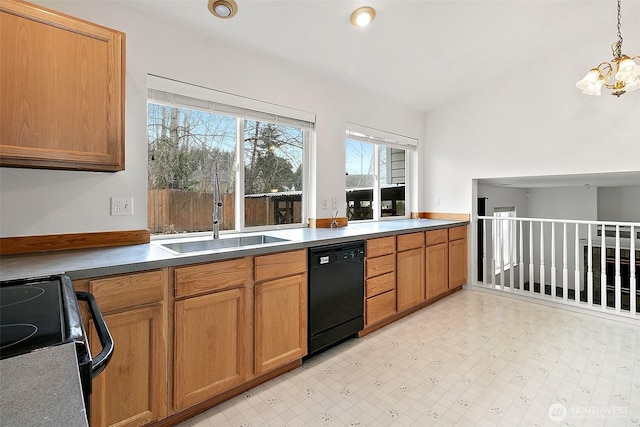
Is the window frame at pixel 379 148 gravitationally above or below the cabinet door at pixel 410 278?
above

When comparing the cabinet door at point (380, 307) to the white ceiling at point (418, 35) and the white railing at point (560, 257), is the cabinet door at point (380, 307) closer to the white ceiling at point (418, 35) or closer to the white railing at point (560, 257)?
the white railing at point (560, 257)

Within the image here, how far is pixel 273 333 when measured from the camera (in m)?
1.99

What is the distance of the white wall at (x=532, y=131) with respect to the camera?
2957mm

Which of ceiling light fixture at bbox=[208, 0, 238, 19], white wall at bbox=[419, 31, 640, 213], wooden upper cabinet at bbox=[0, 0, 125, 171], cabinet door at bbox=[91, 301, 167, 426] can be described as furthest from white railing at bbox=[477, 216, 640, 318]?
wooden upper cabinet at bbox=[0, 0, 125, 171]

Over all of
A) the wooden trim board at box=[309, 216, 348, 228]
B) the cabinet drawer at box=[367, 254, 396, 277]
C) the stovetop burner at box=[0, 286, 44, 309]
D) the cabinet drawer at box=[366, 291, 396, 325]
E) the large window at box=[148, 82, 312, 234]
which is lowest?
the cabinet drawer at box=[366, 291, 396, 325]

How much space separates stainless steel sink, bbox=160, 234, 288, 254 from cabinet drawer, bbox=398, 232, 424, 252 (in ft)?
3.98

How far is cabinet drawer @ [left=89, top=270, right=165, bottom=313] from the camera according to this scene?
1.37 metres

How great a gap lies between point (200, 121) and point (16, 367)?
2125mm

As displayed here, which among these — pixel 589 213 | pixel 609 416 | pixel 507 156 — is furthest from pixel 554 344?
pixel 589 213

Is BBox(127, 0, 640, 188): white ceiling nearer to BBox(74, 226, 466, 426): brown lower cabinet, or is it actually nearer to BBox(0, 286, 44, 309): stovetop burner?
BBox(74, 226, 466, 426): brown lower cabinet

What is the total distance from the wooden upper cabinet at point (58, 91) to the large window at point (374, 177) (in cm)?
231

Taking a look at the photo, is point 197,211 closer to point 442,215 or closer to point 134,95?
point 134,95

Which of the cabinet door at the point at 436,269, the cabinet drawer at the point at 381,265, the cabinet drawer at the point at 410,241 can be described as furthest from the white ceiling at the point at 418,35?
the cabinet drawer at the point at 381,265

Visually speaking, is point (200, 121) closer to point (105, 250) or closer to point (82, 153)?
point (82, 153)
